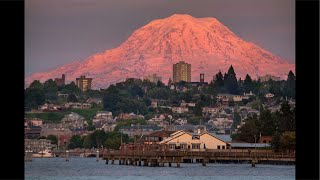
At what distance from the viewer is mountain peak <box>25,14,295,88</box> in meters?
134

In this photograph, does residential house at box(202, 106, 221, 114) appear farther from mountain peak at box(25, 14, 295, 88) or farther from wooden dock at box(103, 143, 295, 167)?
wooden dock at box(103, 143, 295, 167)

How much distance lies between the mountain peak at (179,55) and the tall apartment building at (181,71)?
3.42 feet

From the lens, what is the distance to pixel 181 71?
154m

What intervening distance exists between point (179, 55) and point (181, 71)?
262 inches

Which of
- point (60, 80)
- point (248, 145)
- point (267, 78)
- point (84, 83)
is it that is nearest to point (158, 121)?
point (84, 83)

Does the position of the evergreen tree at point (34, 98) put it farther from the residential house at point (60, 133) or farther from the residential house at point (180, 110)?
the residential house at point (180, 110)

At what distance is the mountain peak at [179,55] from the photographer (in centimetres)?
13375

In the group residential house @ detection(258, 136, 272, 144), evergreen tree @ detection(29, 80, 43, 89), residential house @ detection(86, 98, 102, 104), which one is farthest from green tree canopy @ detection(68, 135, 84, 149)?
residential house @ detection(258, 136, 272, 144)

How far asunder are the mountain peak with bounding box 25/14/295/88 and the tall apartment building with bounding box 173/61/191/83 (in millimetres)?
1042

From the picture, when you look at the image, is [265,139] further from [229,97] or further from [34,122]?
[229,97]

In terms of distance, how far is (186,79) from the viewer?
161 metres
